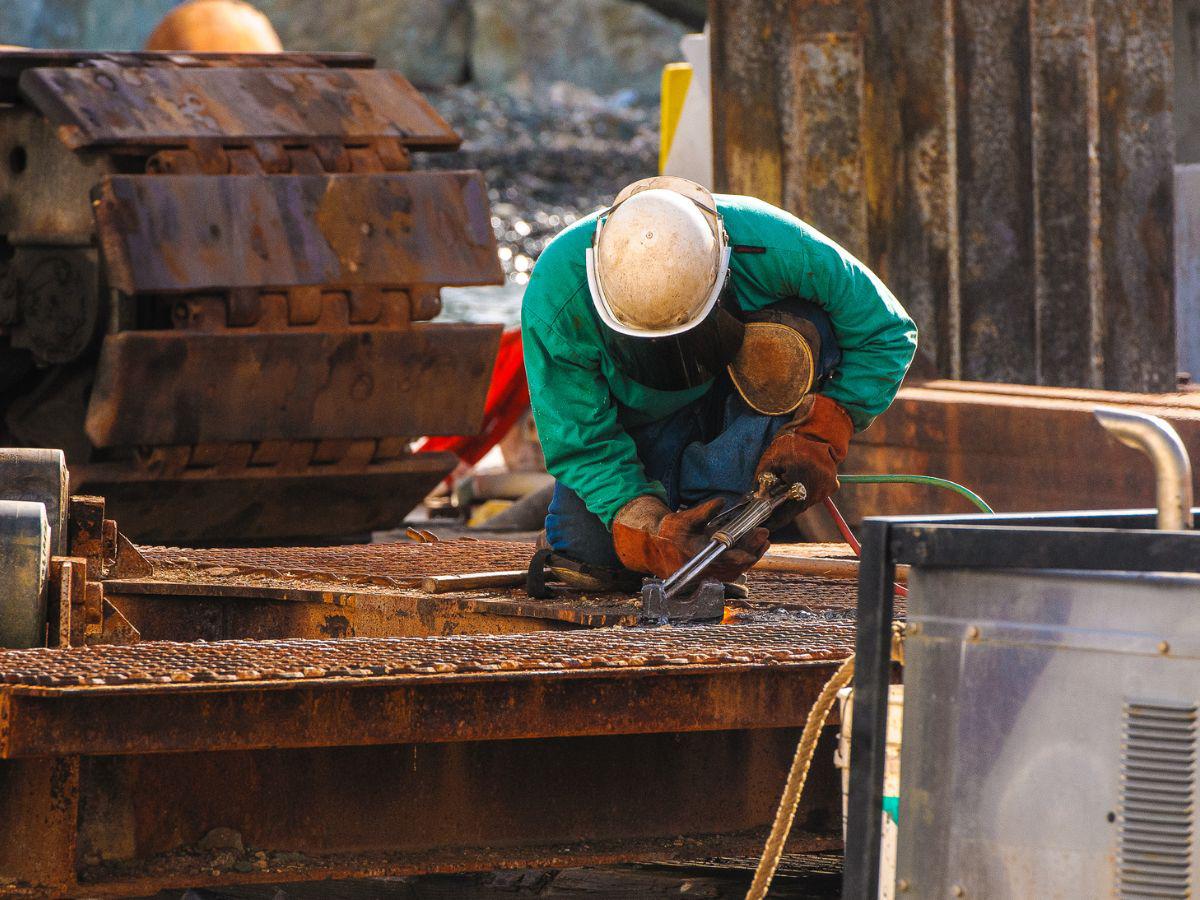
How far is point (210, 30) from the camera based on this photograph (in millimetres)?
10180

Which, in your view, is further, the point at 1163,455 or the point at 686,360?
the point at 686,360

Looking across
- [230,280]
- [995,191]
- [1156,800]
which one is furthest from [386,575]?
[995,191]

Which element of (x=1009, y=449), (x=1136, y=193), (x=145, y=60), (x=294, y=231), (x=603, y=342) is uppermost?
(x=145, y=60)

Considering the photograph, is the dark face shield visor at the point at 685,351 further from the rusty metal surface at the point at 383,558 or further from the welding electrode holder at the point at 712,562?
the rusty metal surface at the point at 383,558

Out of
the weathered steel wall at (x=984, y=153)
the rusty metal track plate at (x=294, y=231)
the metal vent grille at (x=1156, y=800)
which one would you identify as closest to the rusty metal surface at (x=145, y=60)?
the rusty metal track plate at (x=294, y=231)

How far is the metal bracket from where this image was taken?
157 inches

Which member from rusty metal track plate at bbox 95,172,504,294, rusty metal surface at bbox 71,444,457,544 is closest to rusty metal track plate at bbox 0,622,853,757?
rusty metal track plate at bbox 95,172,504,294

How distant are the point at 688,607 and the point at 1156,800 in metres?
2.02

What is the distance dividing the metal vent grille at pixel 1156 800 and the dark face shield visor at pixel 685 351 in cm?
233

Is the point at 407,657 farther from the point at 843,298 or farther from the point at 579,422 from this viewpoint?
the point at 843,298

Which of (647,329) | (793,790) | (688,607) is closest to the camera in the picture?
(793,790)

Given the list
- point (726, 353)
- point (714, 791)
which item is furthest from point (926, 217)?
point (714, 791)

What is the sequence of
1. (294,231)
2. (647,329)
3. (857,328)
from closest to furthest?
(647,329)
(857,328)
(294,231)

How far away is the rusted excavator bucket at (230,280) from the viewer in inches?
239
